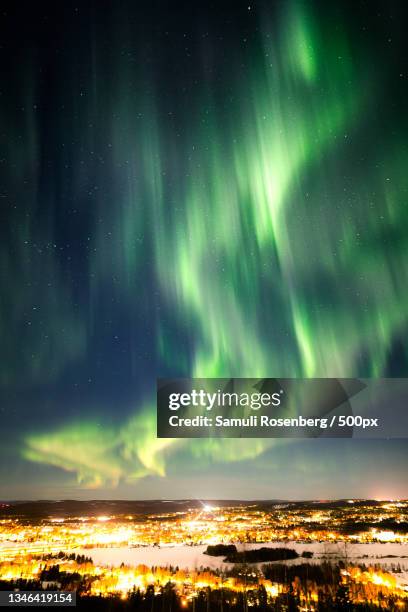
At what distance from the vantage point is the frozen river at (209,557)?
30.5 m

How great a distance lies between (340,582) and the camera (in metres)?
26.9

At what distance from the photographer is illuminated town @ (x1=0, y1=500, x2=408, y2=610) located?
23531 millimetres

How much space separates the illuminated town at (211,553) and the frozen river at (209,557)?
91mm

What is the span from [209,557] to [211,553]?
4.87ft

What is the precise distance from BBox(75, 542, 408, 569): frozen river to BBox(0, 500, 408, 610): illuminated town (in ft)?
0.30

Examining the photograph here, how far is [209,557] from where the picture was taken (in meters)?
33.7

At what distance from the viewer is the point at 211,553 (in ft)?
115

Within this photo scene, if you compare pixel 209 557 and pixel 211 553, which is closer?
pixel 209 557

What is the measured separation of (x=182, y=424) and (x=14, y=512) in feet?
129

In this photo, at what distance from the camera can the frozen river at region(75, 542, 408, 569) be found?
1202 inches

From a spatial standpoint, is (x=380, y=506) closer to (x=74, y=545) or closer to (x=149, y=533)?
Answer: (x=149, y=533)

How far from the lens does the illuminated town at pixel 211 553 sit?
23.5 metres

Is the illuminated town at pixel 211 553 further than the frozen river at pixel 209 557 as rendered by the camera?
No

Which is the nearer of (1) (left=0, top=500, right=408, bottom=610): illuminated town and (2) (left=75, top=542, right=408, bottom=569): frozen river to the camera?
(1) (left=0, top=500, right=408, bottom=610): illuminated town
